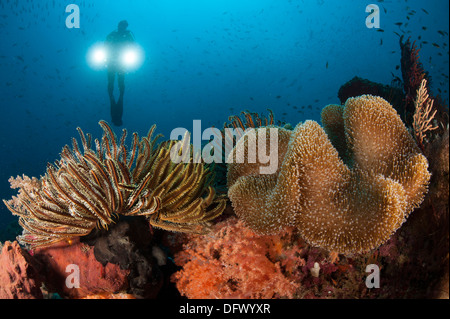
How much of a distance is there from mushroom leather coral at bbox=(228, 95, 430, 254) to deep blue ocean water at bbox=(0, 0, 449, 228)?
77636 mm

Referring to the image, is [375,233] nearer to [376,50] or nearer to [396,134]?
[396,134]

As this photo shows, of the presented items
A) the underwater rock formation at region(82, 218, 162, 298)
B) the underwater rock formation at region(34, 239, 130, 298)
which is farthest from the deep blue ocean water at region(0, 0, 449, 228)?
the underwater rock formation at region(34, 239, 130, 298)

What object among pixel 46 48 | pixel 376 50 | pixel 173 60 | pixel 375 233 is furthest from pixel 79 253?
pixel 173 60

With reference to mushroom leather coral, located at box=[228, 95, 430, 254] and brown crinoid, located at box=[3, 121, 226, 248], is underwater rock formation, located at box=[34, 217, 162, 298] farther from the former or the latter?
mushroom leather coral, located at box=[228, 95, 430, 254]

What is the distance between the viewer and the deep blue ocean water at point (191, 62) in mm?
77062

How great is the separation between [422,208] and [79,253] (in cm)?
349

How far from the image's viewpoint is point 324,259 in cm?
258

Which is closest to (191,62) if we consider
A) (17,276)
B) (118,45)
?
(118,45)

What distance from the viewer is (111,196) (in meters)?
2.48

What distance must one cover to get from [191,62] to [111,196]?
121 m

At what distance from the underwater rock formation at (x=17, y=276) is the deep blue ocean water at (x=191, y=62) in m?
78.9

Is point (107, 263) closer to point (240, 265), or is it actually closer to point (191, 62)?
→ point (240, 265)

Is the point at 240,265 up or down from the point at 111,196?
down

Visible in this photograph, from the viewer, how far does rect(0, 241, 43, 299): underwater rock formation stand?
2.56m
